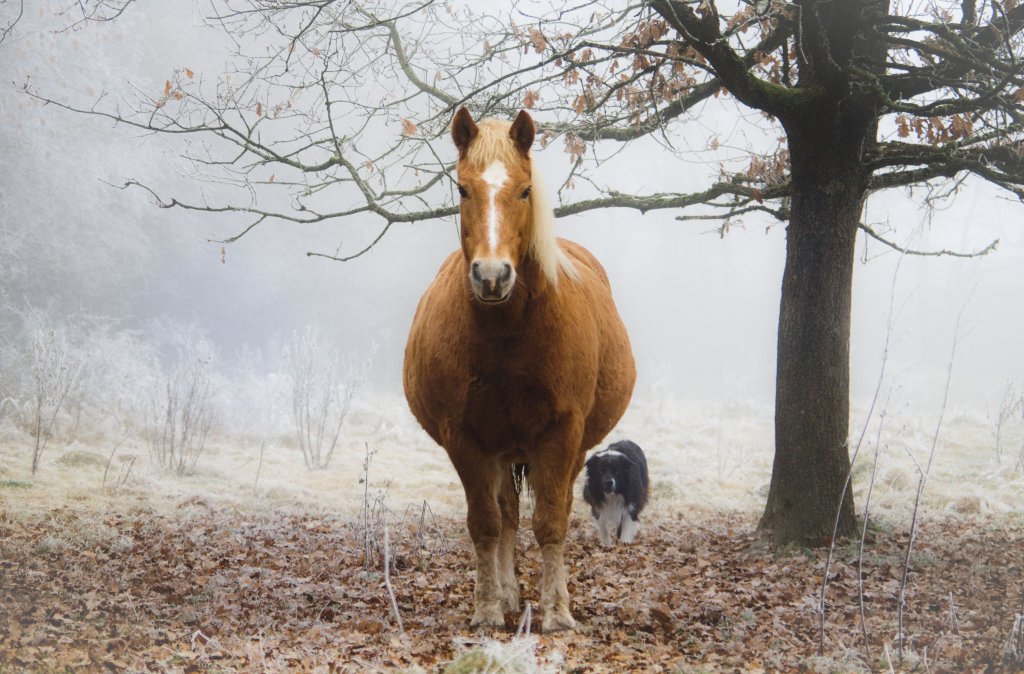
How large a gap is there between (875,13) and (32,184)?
46.7 ft

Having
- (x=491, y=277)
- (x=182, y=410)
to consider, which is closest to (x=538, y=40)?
(x=491, y=277)

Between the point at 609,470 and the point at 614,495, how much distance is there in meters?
0.27

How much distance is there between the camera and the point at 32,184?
→ 13750 mm

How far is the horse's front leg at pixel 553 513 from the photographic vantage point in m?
3.62

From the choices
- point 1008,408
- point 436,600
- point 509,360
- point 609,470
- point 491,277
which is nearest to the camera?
point 491,277

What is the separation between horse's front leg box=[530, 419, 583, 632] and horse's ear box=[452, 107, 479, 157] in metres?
1.42

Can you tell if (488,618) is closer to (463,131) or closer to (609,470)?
(463,131)

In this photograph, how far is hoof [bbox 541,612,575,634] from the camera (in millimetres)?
3707

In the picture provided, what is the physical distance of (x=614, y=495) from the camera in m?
6.76

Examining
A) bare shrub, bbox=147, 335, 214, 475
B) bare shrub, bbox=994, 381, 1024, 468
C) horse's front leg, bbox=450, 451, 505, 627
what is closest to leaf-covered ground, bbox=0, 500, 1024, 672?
horse's front leg, bbox=450, 451, 505, 627

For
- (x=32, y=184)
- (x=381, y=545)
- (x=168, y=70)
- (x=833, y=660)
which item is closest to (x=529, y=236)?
(x=833, y=660)

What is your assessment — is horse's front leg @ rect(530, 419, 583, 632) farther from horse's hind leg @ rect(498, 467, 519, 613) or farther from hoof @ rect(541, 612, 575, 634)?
horse's hind leg @ rect(498, 467, 519, 613)

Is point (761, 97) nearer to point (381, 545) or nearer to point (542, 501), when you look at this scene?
point (542, 501)

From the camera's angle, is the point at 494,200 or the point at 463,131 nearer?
the point at 494,200
